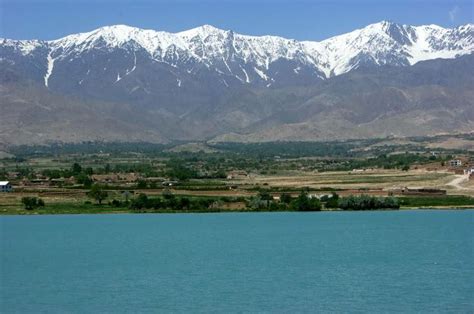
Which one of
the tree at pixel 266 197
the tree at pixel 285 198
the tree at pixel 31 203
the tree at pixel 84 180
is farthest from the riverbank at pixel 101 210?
the tree at pixel 84 180

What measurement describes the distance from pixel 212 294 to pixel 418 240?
887 inches

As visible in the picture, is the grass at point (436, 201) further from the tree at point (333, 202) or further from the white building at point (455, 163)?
the white building at point (455, 163)

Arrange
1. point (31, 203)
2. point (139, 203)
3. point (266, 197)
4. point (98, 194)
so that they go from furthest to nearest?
point (98, 194), point (266, 197), point (31, 203), point (139, 203)

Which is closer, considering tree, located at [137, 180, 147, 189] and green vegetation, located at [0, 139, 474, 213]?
green vegetation, located at [0, 139, 474, 213]

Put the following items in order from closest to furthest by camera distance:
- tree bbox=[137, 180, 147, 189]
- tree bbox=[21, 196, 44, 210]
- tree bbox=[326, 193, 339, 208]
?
1. tree bbox=[21, 196, 44, 210]
2. tree bbox=[326, 193, 339, 208]
3. tree bbox=[137, 180, 147, 189]

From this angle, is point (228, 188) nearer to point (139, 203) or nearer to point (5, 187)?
point (139, 203)

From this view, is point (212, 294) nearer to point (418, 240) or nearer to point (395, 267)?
point (395, 267)

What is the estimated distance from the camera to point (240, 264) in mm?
52062

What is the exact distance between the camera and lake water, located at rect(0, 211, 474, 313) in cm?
4103

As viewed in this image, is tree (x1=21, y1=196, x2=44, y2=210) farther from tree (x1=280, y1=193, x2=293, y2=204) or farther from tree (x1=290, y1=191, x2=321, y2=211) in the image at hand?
tree (x1=290, y1=191, x2=321, y2=211)

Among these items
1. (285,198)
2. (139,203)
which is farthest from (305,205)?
(139,203)

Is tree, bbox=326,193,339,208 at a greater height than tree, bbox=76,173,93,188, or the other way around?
tree, bbox=76,173,93,188

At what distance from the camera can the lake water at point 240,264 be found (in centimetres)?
4103

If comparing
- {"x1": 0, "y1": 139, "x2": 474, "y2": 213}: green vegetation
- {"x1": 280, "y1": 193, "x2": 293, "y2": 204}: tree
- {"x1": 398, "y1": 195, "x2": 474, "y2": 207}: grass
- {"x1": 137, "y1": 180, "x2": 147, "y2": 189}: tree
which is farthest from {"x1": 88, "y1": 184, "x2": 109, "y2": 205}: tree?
{"x1": 398, "y1": 195, "x2": 474, "y2": 207}: grass
